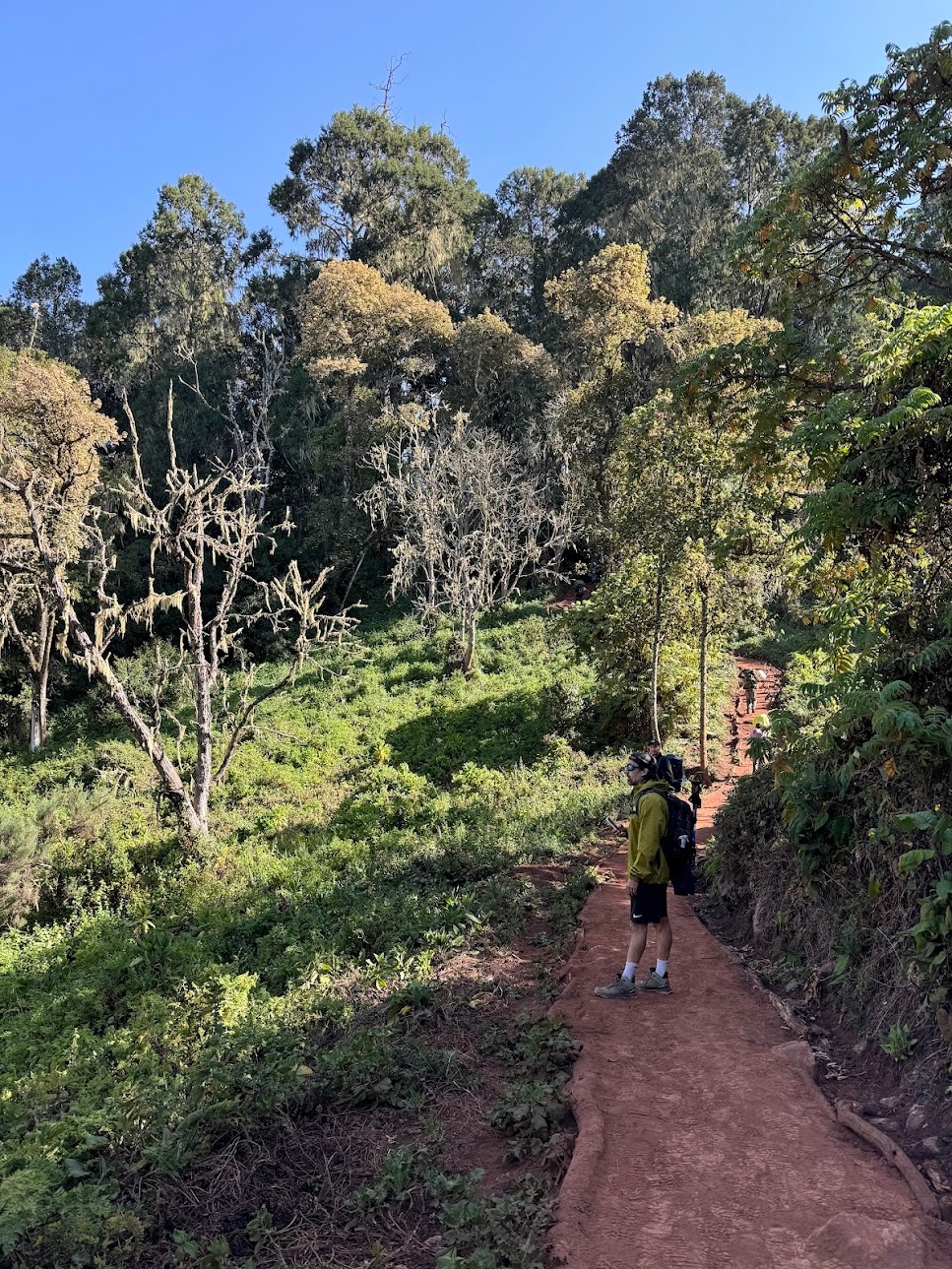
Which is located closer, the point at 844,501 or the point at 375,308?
the point at 844,501

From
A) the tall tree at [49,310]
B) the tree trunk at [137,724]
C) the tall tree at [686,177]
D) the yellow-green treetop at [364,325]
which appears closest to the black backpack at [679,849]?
the tree trunk at [137,724]

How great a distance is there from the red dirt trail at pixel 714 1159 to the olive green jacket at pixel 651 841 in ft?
2.70

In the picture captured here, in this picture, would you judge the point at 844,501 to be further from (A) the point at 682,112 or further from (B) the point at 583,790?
(A) the point at 682,112

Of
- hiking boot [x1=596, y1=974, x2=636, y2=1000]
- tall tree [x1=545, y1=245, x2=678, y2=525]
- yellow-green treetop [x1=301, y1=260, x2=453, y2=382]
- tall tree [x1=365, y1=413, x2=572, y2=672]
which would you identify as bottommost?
hiking boot [x1=596, y1=974, x2=636, y2=1000]

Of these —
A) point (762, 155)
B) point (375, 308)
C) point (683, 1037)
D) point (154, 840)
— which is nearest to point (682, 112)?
point (762, 155)

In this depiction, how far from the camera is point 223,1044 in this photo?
5254 millimetres

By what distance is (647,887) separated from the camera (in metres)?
5.40

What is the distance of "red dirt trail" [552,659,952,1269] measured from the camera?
3.07m

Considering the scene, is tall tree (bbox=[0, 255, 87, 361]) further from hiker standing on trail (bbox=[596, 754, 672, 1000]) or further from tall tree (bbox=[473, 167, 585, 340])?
hiker standing on trail (bbox=[596, 754, 672, 1000])

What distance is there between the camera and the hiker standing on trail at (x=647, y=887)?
536cm

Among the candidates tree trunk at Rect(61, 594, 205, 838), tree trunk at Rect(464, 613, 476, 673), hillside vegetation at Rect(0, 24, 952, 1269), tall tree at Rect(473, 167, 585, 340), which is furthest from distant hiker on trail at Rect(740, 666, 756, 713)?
tall tree at Rect(473, 167, 585, 340)

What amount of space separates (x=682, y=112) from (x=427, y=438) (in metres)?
23.8

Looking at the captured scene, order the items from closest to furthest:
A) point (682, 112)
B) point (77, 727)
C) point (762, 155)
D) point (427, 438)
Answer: point (77, 727), point (427, 438), point (762, 155), point (682, 112)

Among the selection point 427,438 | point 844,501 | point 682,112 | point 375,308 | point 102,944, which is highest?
point 682,112
